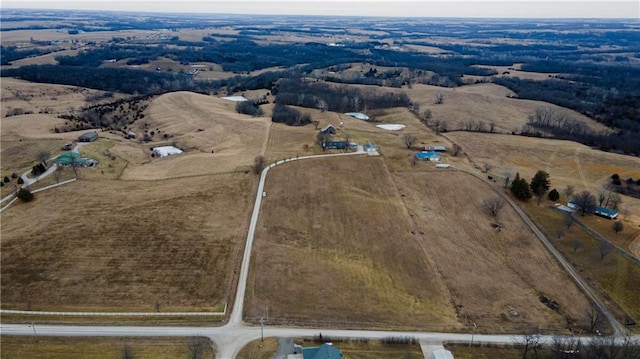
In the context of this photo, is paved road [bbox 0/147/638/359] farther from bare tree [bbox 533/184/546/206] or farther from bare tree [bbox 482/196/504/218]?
bare tree [bbox 533/184/546/206]

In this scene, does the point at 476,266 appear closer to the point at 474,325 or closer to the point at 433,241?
the point at 433,241

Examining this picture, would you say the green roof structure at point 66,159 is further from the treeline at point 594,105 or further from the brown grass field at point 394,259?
the treeline at point 594,105

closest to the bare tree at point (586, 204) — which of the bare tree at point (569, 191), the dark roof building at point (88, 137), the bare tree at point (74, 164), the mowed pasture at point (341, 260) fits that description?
the bare tree at point (569, 191)

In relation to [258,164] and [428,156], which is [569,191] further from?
[258,164]

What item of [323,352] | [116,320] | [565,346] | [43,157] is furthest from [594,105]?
[43,157]

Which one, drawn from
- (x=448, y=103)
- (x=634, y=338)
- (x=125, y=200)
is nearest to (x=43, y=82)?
(x=125, y=200)
